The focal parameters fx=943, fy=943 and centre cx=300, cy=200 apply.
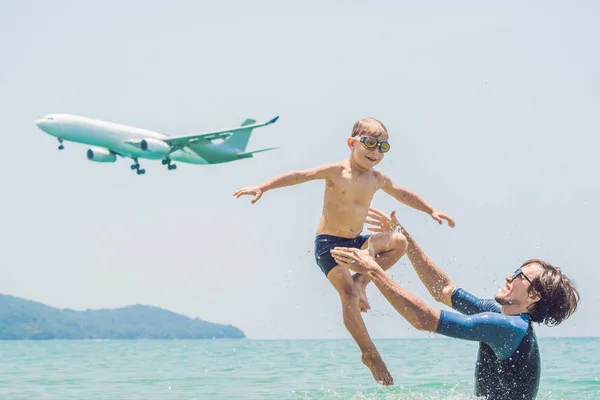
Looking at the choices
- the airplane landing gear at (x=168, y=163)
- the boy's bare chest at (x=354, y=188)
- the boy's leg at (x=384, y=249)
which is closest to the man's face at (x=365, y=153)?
the boy's bare chest at (x=354, y=188)

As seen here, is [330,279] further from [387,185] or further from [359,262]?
[359,262]

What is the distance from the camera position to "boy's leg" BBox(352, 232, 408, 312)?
746 centimetres

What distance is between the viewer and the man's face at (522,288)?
6172 mm

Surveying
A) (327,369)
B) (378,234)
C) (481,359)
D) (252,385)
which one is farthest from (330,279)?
(327,369)

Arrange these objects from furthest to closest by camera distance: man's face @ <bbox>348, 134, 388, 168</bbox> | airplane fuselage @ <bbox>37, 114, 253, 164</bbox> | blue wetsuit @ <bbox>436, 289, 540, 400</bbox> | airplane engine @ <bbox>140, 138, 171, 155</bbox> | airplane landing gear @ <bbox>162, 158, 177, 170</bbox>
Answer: airplane landing gear @ <bbox>162, 158, 177, 170</bbox>
airplane engine @ <bbox>140, 138, 171, 155</bbox>
airplane fuselage @ <bbox>37, 114, 253, 164</bbox>
man's face @ <bbox>348, 134, 388, 168</bbox>
blue wetsuit @ <bbox>436, 289, 540, 400</bbox>

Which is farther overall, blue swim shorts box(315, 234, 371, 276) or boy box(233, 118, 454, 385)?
blue swim shorts box(315, 234, 371, 276)

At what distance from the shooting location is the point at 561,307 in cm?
620

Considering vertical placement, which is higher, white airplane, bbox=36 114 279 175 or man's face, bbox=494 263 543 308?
white airplane, bbox=36 114 279 175

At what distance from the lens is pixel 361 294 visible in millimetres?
7637

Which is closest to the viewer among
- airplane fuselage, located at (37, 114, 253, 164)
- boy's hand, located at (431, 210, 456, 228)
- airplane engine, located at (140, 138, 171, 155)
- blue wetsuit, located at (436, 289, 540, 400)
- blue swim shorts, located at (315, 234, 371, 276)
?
blue wetsuit, located at (436, 289, 540, 400)

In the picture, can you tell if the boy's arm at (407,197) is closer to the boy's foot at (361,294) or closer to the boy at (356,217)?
the boy at (356,217)

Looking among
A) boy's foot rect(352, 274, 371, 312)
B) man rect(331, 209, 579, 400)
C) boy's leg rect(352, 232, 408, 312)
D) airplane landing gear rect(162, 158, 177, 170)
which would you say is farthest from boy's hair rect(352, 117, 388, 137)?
airplane landing gear rect(162, 158, 177, 170)

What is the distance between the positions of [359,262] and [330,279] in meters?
1.82

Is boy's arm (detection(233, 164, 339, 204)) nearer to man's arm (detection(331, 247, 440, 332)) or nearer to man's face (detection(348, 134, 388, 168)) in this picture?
man's face (detection(348, 134, 388, 168))
